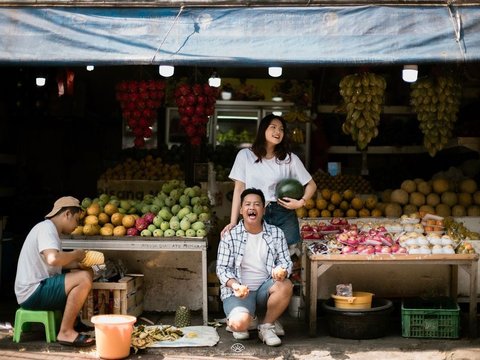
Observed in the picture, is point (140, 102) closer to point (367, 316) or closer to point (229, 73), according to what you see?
point (367, 316)

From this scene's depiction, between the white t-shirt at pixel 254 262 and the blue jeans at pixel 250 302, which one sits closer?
the blue jeans at pixel 250 302

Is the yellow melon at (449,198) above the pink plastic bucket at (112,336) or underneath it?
above

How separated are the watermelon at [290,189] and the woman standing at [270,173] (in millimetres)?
113

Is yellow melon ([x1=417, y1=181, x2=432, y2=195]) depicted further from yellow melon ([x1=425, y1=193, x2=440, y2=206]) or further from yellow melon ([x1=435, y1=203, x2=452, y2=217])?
yellow melon ([x1=435, y1=203, x2=452, y2=217])

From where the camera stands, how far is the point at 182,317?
21.6 feet

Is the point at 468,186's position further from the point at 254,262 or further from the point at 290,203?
the point at 254,262

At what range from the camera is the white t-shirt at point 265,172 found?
254 inches

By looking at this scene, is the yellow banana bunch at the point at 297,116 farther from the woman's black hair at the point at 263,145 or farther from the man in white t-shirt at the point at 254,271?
the man in white t-shirt at the point at 254,271

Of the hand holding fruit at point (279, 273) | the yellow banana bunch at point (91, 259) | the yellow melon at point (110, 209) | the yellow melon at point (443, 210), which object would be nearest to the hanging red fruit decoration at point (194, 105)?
the yellow melon at point (110, 209)

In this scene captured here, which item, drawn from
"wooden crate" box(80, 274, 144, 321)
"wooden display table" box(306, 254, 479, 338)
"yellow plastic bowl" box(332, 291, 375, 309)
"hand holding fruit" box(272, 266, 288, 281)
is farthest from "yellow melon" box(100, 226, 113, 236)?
"yellow plastic bowl" box(332, 291, 375, 309)

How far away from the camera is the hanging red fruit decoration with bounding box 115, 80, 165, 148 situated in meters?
7.59

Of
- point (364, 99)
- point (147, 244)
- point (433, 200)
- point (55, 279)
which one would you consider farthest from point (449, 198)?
point (55, 279)

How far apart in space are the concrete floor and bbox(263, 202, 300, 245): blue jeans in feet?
3.16

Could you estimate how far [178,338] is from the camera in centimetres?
617
